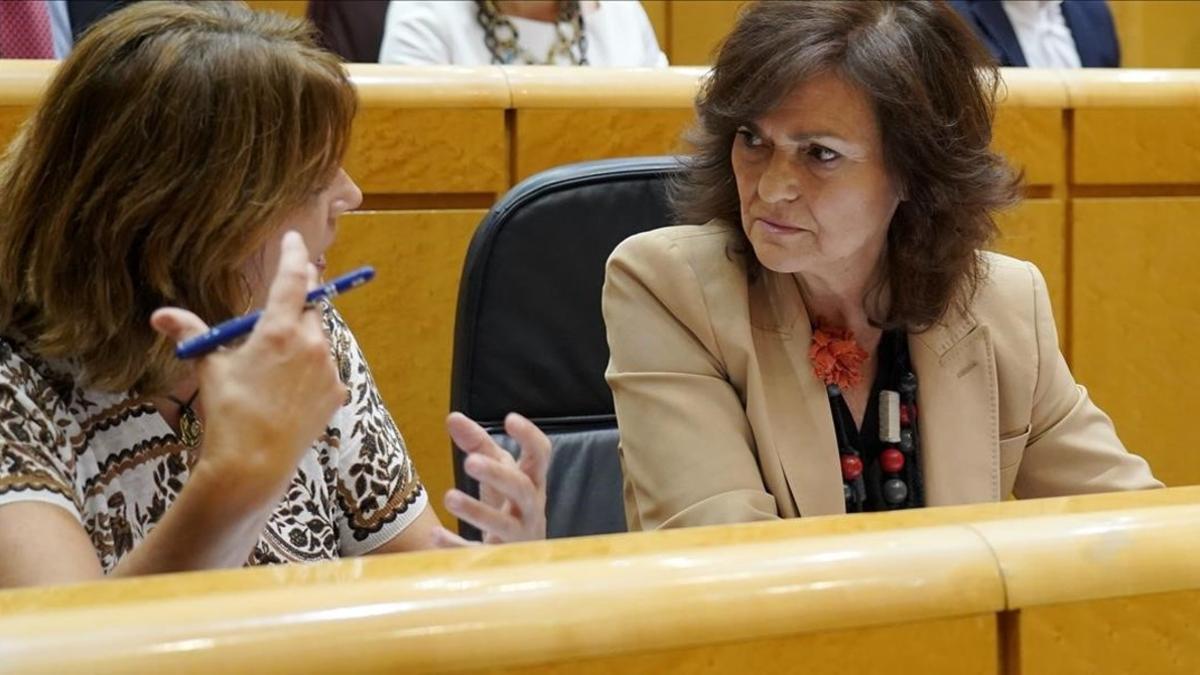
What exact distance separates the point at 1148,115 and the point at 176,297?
55.1 inches

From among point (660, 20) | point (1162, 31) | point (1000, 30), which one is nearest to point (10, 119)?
point (1000, 30)

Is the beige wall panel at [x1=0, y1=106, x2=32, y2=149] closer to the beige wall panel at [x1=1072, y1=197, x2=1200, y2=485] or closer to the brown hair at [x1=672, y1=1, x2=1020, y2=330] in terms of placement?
the brown hair at [x1=672, y1=1, x2=1020, y2=330]

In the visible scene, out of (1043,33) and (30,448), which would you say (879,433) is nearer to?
(30,448)

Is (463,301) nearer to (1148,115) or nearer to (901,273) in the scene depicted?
(901,273)

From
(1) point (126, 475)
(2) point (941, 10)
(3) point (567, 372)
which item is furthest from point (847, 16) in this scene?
→ (1) point (126, 475)

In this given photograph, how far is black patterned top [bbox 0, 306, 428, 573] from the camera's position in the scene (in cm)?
102

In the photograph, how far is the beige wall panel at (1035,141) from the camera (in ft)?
6.39

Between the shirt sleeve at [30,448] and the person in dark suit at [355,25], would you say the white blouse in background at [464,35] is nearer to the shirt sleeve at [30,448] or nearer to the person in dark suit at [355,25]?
the person in dark suit at [355,25]

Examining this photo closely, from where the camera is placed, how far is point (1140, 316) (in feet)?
6.43

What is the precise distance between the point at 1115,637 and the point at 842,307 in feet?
2.26

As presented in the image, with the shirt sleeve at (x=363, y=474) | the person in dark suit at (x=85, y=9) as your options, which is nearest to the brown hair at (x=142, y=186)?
the shirt sleeve at (x=363, y=474)

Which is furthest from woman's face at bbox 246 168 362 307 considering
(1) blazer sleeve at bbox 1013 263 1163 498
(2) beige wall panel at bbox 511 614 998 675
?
(1) blazer sleeve at bbox 1013 263 1163 498

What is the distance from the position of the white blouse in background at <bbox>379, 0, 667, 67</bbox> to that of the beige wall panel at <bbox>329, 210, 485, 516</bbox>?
19.9 inches

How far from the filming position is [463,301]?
143cm
